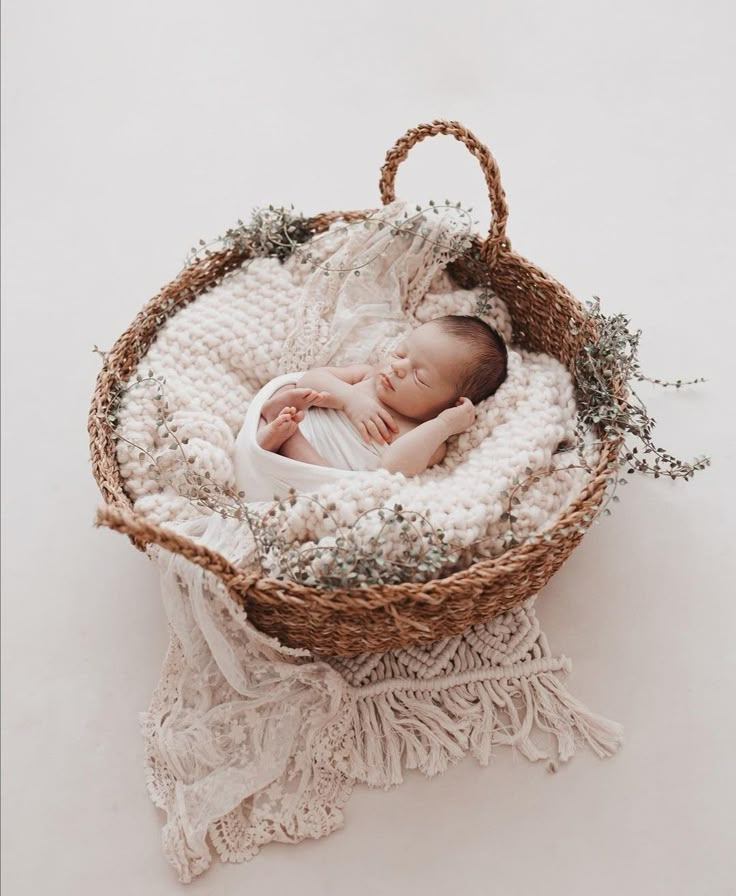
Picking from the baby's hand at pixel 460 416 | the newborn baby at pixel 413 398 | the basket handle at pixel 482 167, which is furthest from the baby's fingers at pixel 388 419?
the basket handle at pixel 482 167

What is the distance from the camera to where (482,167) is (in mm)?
1774

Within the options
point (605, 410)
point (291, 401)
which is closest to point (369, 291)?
point (291, 401)

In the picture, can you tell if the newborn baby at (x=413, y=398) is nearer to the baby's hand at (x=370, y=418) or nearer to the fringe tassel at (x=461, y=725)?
the baby's hand at (x=370, y=418)

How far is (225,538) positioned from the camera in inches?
62.3

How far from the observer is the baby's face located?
1.79 meters

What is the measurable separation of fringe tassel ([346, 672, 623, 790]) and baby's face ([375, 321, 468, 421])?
56cm

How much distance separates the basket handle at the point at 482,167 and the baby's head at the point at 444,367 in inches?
7.4

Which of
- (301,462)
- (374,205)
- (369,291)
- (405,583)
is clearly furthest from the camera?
(374,205)

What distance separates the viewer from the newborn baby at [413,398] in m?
1.77

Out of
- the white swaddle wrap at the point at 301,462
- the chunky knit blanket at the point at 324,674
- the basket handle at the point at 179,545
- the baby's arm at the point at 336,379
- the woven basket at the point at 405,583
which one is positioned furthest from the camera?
the baby's arm at the point at 336,379

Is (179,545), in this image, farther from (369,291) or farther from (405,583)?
(369,291)

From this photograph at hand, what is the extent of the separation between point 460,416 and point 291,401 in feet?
1.14

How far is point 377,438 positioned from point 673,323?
0.86m

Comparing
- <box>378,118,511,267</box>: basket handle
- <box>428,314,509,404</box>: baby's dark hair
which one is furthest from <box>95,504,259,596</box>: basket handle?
<box>378,118,511,267</box>: basket handle
